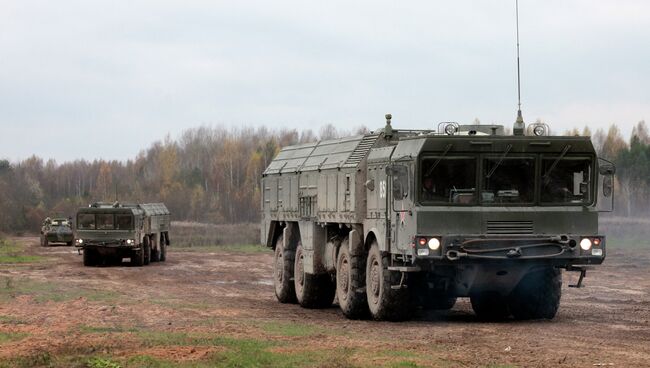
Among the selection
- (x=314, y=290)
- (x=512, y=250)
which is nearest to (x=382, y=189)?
(x=512, y=250)

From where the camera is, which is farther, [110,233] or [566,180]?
[110,233]

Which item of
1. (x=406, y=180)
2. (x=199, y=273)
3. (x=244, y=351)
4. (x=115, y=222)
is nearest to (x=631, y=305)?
(x=406, y=180)

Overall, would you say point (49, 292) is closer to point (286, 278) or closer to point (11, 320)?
point (286, 278)

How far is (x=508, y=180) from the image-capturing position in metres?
17.9

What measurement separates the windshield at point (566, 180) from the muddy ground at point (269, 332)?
194cm

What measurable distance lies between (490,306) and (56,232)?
5053cm

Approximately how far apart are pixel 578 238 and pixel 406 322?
3.07 meters

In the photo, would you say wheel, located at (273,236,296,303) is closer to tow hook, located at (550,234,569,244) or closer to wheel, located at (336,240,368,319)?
wheel, located at (336,240,368,319)

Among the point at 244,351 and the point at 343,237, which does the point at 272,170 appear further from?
the point at 244,351

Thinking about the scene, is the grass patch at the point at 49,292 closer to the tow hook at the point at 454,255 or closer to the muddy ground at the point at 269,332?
the muddy ground at the point at 269,332

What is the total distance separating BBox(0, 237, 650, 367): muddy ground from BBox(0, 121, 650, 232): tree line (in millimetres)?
57007

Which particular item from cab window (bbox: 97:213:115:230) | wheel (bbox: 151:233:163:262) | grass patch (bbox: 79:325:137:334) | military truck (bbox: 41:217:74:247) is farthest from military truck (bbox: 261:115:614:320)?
military truck (bbox: 41:217:74:247)

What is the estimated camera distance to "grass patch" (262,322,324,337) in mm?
16719

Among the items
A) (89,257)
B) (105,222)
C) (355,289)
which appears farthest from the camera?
(89,257)
